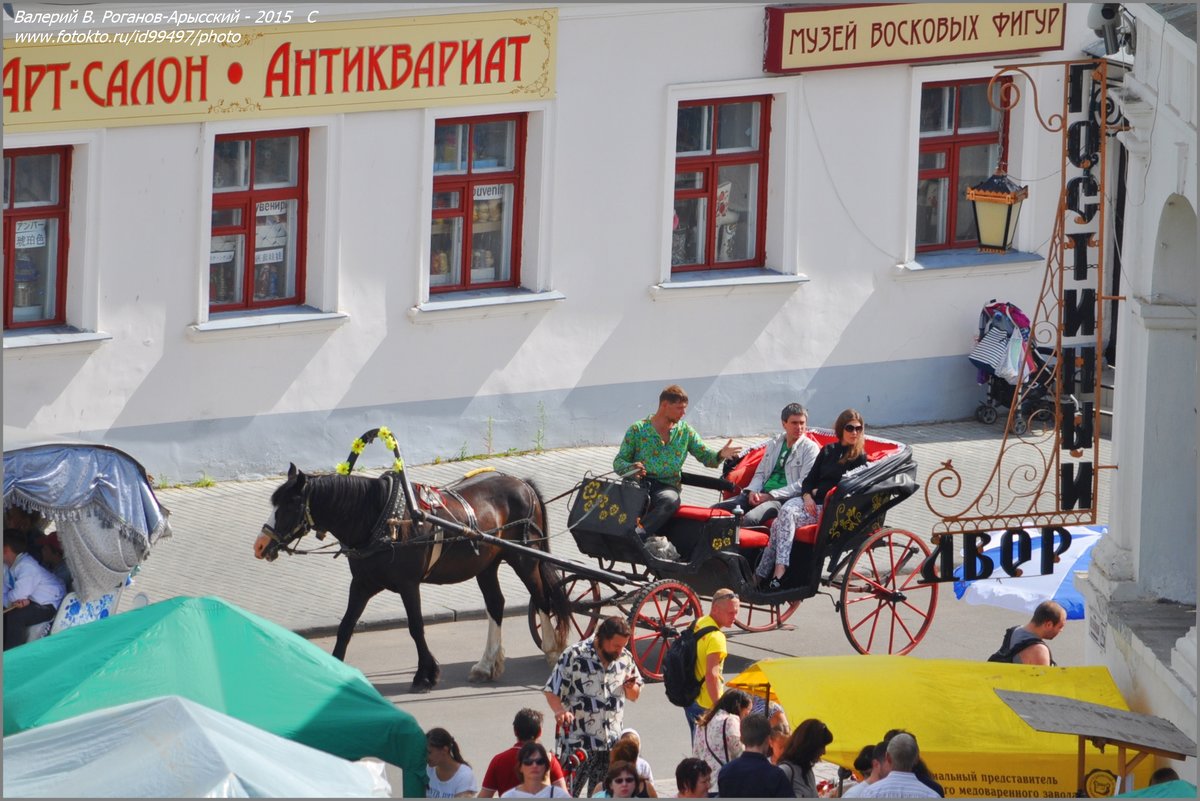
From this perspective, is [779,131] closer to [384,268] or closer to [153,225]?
[384,268]

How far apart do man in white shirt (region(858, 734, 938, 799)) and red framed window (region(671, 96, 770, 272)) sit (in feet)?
34.7

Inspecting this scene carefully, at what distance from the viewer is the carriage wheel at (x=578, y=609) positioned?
14.3m

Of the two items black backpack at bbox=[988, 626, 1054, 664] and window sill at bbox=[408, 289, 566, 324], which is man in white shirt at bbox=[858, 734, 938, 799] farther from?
window sill at bbox=[408, 289, 566, 324]

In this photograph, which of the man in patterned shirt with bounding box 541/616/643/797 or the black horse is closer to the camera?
the man in patterned shirt with bounding box 541/616/643/797

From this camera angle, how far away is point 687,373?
20219mm

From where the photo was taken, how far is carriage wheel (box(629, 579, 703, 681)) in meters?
13.9

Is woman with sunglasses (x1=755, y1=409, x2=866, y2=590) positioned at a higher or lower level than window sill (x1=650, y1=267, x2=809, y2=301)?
lower

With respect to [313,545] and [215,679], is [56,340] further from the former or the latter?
[215,679]

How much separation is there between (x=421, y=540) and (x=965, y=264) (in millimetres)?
8984

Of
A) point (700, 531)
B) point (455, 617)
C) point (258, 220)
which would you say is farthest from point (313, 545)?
point (700, 531)

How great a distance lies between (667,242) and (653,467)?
6.00 meters

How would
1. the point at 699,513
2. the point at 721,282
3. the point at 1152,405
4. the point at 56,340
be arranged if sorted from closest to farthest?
the point at 1152,405 → the point at 699,513 → the point at 56,340 → the point at 721,282

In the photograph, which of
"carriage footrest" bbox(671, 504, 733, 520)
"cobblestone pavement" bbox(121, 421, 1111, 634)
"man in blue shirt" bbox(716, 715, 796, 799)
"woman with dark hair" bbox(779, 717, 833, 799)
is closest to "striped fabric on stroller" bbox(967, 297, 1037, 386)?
"cobblestone pavement" bbox(121, 421, 1111, 634)

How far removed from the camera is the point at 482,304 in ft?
62.5
